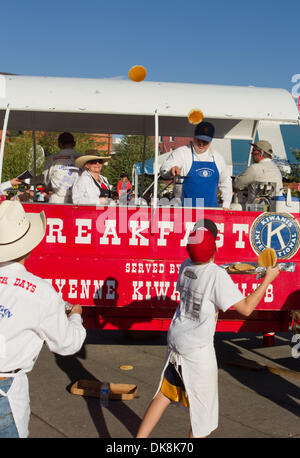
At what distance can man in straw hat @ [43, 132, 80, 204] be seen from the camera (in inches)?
272

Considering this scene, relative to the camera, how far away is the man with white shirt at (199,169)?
6301 mm

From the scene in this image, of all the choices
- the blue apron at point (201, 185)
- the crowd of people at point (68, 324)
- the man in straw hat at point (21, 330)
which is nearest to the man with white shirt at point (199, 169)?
the blue apron at point (201, 185)

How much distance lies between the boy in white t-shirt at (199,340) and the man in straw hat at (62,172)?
3.29 m

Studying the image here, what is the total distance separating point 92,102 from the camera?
6.05 m

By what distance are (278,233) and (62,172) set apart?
2672 millimetres

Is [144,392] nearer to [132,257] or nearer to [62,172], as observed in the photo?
[132,257]

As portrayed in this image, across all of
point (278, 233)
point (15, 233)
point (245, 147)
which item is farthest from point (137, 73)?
point (15, 233)

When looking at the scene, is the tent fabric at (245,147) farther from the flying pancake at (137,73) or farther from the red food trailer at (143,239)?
the flying pancake at (137,73)

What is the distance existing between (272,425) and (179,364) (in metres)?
1.51

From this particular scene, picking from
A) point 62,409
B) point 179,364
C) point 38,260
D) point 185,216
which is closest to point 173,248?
point 185,216

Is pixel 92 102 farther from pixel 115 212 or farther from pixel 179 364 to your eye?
pixel 179 364

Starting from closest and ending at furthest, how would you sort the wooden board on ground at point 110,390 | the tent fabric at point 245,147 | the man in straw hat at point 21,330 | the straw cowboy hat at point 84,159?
the man in straw hat at point 21,330 → the wooden board on ground at point 110,390 → the straw cowboy hat at point 84,159 → the tent fabric at point 245,147

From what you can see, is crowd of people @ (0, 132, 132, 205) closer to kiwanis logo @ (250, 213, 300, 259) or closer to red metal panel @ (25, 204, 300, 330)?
red metal panel @ (25, 204, 300, 330)

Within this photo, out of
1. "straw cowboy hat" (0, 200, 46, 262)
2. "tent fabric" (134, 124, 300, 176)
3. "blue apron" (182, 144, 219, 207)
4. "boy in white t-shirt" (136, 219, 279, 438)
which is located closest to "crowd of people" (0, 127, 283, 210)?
"blue apron" (182, 144, 219, 207)
